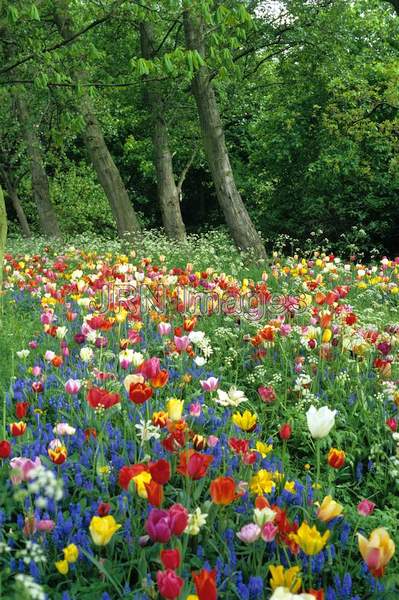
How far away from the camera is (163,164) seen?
1645 cm

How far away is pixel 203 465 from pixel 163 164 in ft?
48.8

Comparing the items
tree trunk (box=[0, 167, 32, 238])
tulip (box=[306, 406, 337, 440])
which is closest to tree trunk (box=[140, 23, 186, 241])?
tree trunk (box=[0, 167, 32, 238])

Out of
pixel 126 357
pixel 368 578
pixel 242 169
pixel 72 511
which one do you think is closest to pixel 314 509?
pixel 368 578

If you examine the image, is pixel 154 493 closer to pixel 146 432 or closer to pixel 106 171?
pixel 146 432

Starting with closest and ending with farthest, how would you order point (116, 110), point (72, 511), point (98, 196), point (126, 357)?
1. point (72, 511)
2. point (126, 357)
3. point (116, 110)
4. point (98, 196)

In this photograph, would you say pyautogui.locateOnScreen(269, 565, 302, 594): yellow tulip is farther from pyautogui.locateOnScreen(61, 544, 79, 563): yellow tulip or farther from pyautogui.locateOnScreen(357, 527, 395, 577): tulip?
pyautogui.locateOnScreen(61, 544, 79, 563): yellow tulip

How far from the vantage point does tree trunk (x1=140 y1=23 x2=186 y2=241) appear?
15.9 m

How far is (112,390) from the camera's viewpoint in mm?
3760

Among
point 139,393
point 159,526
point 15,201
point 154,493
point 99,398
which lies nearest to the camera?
point 159,526

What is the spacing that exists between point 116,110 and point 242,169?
620cm

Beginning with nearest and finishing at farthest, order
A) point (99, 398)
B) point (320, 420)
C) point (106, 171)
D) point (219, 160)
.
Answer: point (320, 420)
point (99, 398)
point (219, 160)
point (106, 171)

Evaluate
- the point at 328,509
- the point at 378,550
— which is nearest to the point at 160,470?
the point at 328,509

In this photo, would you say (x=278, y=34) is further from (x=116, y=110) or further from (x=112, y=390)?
(x=112, y=390)

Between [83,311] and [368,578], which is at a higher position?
[83,311]
